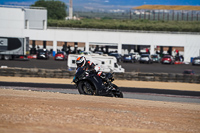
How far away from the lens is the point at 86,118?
982 cm

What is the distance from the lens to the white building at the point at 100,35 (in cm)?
6844

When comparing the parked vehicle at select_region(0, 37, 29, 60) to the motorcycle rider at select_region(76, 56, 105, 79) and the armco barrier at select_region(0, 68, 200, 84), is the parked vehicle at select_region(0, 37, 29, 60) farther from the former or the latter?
the motorcycle rider at select_region(76, 56, 105, 79)

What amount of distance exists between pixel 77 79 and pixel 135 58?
48.6 meters

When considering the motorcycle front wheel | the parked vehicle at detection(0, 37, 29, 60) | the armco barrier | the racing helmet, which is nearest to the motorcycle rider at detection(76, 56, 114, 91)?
the racing helmet

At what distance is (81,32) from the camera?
2881 inches

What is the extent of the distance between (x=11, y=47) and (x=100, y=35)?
23633mm

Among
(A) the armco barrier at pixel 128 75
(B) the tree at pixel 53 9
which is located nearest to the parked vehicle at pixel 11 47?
(A) the armco barrier at pixel 128 75

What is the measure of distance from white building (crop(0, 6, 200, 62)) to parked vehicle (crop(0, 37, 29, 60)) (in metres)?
15.5

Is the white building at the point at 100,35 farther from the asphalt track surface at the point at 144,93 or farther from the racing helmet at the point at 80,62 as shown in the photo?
the racing helmet at the point at 80,62

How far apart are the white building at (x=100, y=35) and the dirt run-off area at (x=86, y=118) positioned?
57.9 m

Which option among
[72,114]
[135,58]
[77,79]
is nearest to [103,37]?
[135,58]

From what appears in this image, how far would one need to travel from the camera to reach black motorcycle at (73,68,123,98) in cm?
1523

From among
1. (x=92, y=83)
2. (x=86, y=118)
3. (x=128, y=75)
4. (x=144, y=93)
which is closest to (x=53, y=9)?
(x=128, y=75)

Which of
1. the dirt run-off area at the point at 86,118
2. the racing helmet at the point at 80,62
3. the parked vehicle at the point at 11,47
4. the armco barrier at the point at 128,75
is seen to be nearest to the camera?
the dirt run-off area at the point at 86,118
